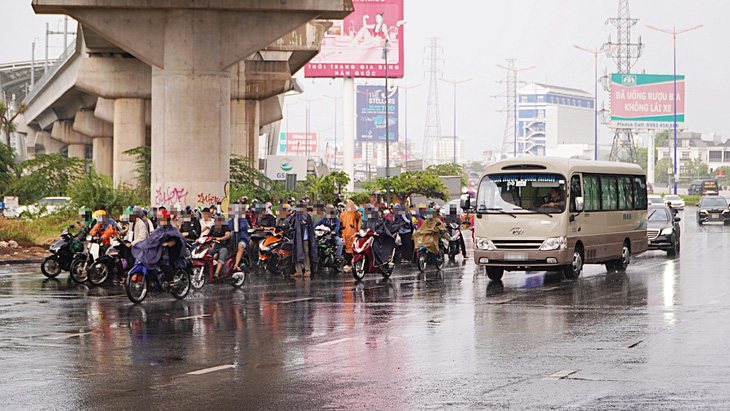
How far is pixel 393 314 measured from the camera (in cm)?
1448

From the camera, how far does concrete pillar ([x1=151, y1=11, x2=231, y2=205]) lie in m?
29.0

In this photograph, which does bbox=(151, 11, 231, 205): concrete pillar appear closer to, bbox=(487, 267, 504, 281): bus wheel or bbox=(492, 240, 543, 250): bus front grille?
bbox=(487, 267, 504, 281): bus wheel

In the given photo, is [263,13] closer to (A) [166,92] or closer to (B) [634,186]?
(A) [166,92]

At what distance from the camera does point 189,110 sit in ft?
95.7

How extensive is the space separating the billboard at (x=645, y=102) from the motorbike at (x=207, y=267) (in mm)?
82294

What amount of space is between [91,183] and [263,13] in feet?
30.9

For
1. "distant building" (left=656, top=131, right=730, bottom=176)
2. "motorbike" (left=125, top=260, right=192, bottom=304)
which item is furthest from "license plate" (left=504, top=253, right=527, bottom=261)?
"distant building" (left=656, top=131, right=730, bottom=176)

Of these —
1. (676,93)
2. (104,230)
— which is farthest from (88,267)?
(676,93)

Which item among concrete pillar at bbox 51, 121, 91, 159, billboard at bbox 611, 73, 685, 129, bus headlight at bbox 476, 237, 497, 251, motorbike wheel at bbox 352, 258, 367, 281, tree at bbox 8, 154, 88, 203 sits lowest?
motorbike wheel at bbox 352, 258, 367, 281

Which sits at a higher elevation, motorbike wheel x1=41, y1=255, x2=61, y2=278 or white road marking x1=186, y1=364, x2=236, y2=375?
motorbike wheel x1=41, y1=255, x2=61, y2=278

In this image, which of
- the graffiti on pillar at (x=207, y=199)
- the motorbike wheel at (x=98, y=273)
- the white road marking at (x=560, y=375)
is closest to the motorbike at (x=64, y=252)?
the motorbike wheel at (x=98, y=273)

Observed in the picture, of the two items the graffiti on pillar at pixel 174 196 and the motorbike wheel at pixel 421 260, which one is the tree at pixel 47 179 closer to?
the graffiti on pillar at pixel 174 196

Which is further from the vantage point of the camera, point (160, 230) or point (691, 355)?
point (160, 230)

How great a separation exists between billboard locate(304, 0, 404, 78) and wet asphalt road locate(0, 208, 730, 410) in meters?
53.1
